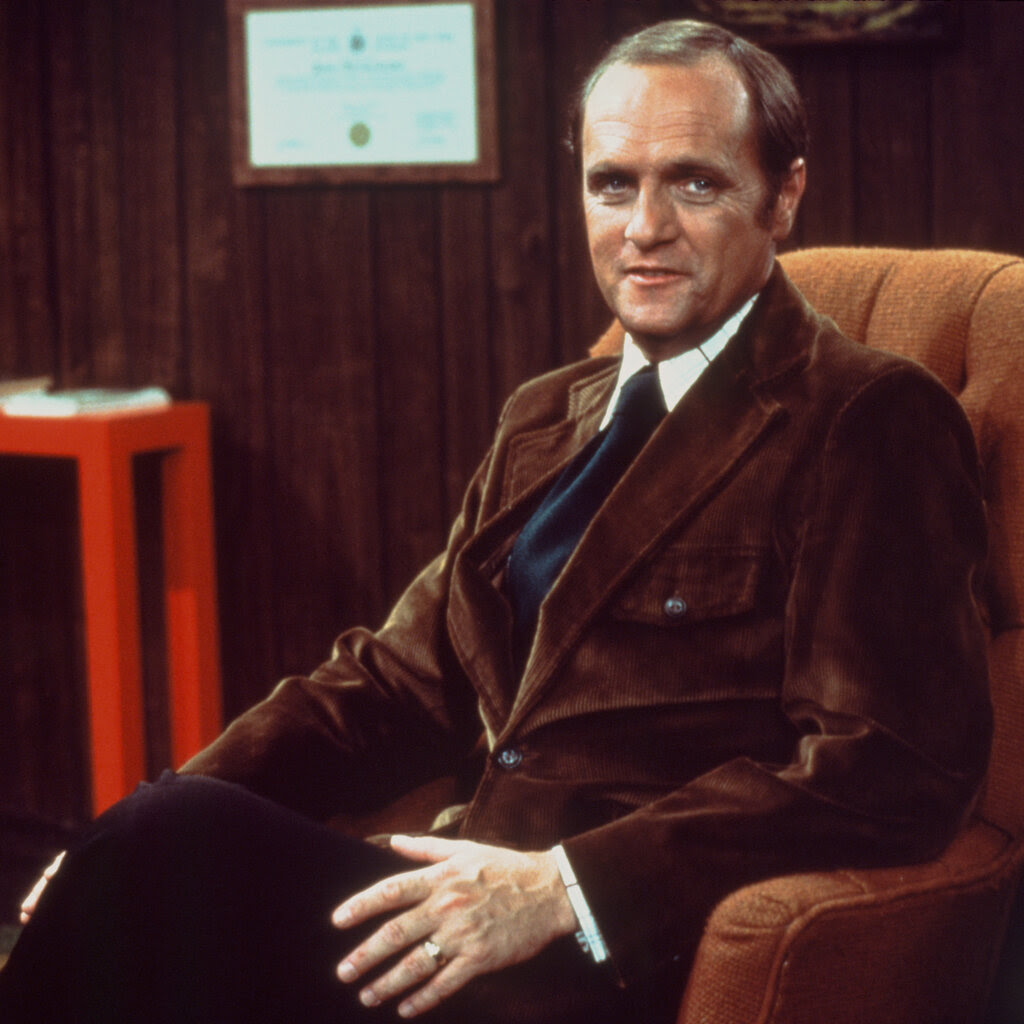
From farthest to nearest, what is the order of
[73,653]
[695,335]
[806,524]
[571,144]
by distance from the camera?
[73,653] → [571,144] → [695,335] → [806,524]

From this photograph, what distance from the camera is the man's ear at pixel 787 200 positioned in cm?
127

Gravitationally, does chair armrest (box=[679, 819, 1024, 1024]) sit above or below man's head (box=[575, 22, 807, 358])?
below

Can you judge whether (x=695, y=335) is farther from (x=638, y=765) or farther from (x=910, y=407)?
(x=638, y=765)

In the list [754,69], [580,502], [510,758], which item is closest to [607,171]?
[754,69]

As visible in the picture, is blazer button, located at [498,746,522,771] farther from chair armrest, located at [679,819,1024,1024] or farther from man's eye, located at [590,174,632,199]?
man's eye, located at [590,174,632,199]

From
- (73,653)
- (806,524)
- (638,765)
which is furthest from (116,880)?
(73,653)

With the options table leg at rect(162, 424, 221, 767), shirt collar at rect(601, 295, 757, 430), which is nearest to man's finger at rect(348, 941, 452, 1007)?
shirt collar at rect(601, 295, 757, 430)

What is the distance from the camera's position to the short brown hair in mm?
1200

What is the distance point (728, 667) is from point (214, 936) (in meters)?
0.46

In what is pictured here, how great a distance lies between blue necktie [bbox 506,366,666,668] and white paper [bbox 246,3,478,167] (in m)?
1.16

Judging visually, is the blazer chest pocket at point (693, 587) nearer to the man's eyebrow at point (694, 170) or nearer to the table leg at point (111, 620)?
the man's eyebrow at point (694, 170)

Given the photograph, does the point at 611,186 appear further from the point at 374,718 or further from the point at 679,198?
the point at 374,718

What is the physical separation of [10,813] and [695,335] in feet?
6.40

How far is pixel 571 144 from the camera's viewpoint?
141 cm
